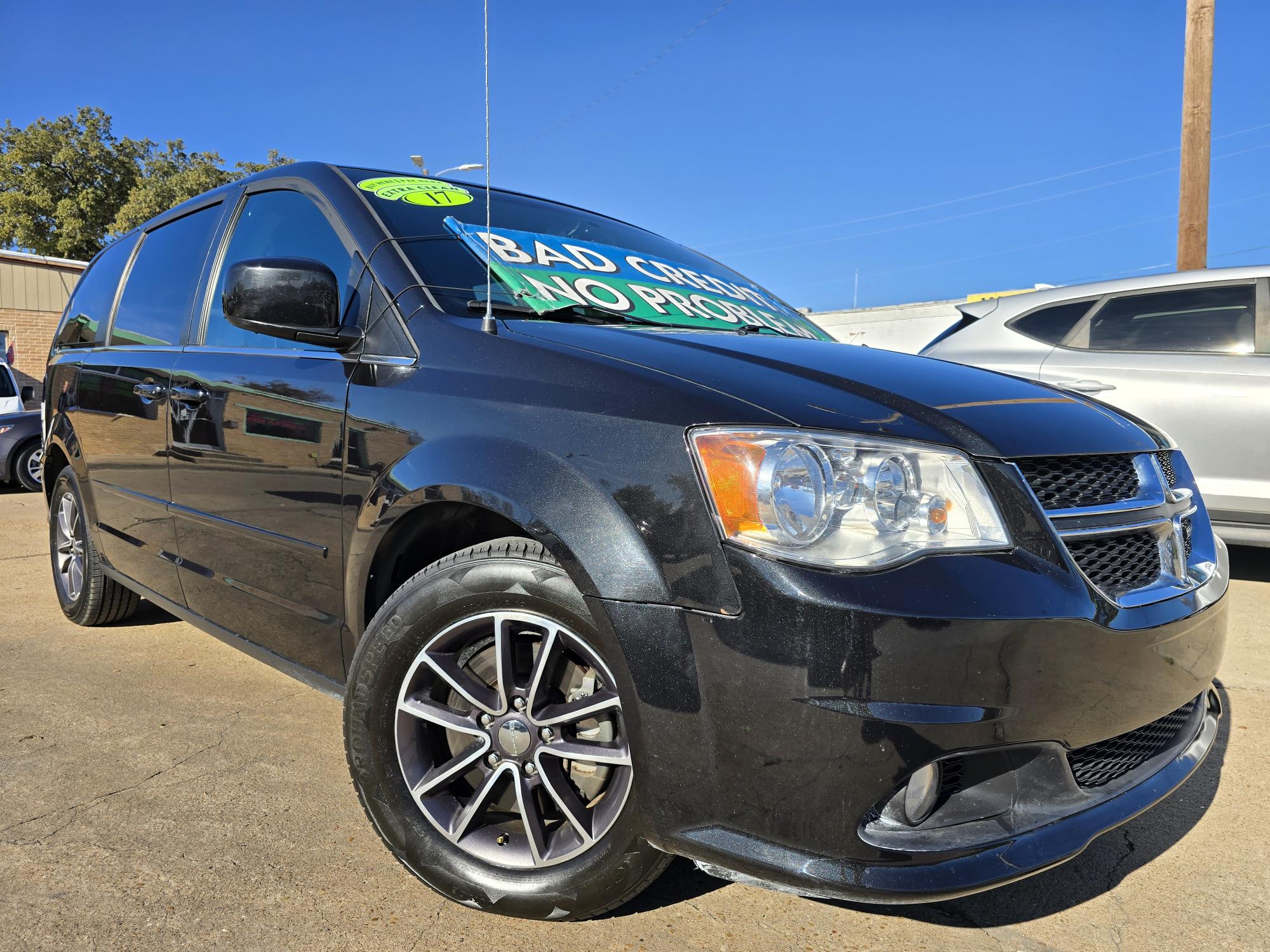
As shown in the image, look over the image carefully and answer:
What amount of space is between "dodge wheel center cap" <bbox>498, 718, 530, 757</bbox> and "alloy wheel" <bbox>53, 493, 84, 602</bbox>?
9.32 ft

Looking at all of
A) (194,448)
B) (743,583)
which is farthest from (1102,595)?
(194,448)

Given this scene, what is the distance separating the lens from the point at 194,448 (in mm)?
2666

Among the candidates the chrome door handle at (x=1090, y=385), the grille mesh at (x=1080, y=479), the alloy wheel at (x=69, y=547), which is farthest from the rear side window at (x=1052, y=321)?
the alloy wheel at (x=69, y=547)

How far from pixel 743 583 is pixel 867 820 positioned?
0.43 m

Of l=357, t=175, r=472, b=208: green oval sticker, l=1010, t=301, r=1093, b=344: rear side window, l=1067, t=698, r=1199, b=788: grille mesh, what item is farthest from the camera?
l=1010, t=301, r=1093, b=344: rear side window

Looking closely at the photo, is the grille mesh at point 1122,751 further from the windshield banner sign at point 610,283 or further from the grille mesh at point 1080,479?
the windshield banner sign at point 610,283

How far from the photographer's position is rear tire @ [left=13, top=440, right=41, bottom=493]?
9.74m

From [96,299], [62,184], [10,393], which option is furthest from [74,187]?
[96,299]

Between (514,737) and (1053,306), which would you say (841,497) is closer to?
(514,737)

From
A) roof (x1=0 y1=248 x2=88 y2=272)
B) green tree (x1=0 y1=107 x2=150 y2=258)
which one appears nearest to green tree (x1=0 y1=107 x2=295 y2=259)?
green tree (x1=0 y1=107 x2=150 y2=258)

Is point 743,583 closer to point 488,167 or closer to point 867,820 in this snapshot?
point 867,820

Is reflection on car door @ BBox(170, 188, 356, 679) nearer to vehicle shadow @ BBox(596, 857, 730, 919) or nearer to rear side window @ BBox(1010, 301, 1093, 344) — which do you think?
vehicle shadow @ BBox(596, 857, 730, 919)

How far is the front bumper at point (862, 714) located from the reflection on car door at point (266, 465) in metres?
0.95

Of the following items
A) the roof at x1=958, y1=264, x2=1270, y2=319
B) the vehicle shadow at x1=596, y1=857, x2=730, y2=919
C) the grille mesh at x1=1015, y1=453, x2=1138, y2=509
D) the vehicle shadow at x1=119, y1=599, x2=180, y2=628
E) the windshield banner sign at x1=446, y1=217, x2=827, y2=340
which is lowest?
the vehicle shadow at x1=119, y1=599, x2=180, y2=628
